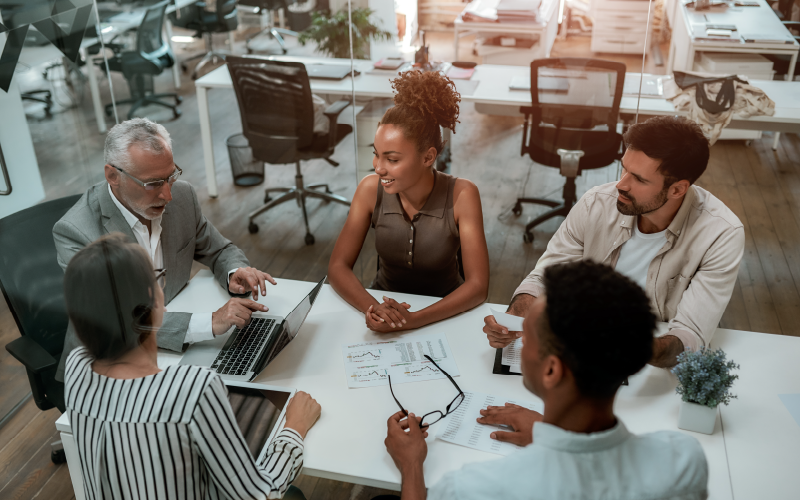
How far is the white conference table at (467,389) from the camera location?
1274 mm

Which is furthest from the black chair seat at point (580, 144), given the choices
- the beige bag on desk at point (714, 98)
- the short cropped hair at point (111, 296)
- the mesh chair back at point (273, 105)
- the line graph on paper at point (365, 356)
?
the short cropped hair at point (111, 296)

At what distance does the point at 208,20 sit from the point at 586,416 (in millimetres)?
2680

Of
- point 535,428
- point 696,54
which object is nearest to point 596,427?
point 535,428

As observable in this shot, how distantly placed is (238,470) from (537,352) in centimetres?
60

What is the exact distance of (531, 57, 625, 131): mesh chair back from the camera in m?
2.98

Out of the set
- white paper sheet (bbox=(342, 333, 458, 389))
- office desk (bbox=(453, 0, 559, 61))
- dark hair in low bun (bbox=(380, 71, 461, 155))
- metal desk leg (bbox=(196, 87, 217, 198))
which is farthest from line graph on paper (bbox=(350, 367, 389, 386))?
metal desk leg (bbox=(196, 87, 217, 198))

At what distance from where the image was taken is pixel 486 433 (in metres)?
1.35

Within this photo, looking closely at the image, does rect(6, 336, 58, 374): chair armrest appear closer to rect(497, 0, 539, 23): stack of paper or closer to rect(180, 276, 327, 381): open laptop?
rect(180, 276, 327, 381): open laptop

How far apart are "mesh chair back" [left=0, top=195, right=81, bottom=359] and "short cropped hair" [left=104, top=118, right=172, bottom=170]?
29 centimetres

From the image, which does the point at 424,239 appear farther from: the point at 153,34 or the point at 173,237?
the point at 153,34

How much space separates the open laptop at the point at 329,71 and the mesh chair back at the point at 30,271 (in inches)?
66.6

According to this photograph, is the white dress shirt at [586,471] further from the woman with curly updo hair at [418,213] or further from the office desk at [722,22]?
the office desk at [722,22]

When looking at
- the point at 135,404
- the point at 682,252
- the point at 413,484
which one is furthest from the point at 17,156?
the point at 682,252

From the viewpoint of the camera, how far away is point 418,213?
202 cm
